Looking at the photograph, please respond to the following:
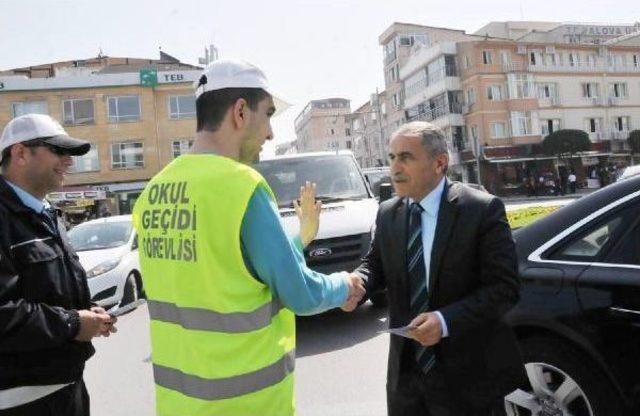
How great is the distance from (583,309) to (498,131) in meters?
50.4

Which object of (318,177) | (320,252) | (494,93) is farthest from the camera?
(494,93)

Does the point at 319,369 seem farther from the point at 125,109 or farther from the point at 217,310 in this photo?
the point at 125,109

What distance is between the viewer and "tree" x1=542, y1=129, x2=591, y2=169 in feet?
A: 157

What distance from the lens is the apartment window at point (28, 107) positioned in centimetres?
3934

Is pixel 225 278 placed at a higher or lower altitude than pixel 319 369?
higher

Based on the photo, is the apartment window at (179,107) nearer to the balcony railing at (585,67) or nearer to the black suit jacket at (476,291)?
the balcony railing at (585,67)

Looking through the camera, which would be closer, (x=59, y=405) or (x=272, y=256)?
(x=272, y=256)

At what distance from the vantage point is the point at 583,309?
2967 millimetres

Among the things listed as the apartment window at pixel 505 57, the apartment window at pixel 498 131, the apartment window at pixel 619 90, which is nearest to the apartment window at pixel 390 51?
the apartment window at pixel 505 57

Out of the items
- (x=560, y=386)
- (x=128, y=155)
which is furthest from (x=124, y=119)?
(x=560, y=386)

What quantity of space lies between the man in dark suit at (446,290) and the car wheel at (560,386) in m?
0.65

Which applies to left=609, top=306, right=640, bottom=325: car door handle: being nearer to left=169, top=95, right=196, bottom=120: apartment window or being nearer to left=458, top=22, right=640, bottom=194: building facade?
left=169, top=95, right=196, bottom=120: apartment window

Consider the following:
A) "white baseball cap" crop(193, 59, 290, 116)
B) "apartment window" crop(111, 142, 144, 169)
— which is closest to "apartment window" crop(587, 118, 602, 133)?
"apartment window" crop(111, 142, 144, 169)

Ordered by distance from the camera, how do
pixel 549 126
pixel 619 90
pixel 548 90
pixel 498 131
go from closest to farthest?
pixel 498 131
pixel 549 126
pixel 548 90
pixel 619 90
